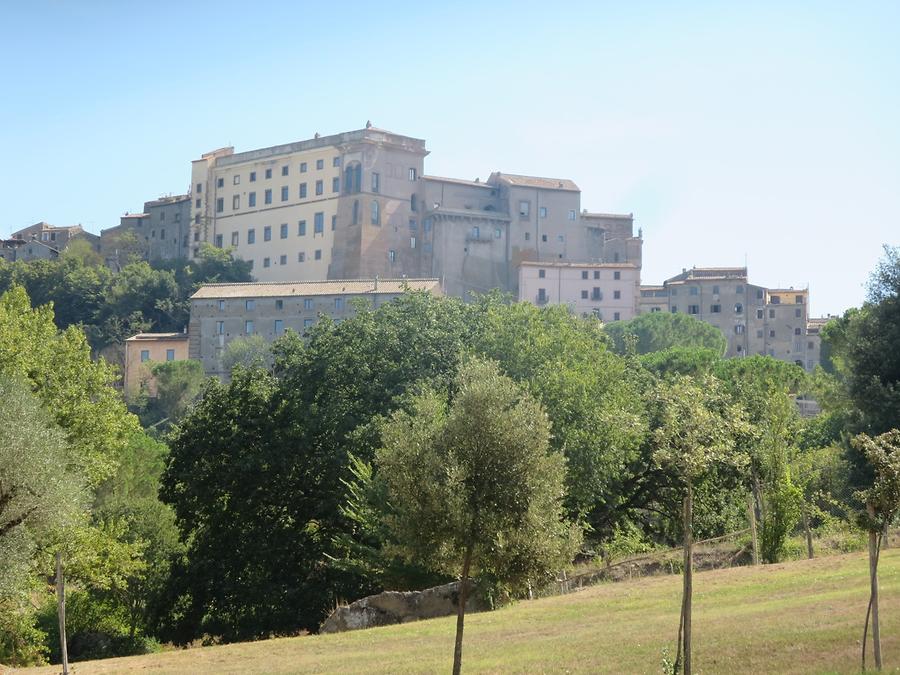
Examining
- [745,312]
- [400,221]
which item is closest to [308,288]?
[400,221]

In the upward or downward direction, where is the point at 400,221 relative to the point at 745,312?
upward

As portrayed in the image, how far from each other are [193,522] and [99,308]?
3127 inches

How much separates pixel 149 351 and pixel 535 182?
40671mm

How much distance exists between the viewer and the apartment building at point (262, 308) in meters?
101

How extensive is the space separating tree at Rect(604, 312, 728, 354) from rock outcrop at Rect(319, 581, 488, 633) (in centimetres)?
7688

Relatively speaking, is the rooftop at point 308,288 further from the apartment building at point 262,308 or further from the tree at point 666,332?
the tree at point 666,332

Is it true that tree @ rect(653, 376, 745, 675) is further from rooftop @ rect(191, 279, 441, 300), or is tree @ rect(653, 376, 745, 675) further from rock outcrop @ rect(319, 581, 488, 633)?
rooftop @ rect(191, 279, 441, 300)

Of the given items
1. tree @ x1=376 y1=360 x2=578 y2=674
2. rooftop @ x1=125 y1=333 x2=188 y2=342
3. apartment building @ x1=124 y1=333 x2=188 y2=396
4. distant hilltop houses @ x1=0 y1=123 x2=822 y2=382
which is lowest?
tree @ x1=376 y1=360 x2=578 y2=674

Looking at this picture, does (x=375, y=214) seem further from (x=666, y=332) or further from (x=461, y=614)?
(x=461, y=614)

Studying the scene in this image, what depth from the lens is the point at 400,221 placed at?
11794 cm

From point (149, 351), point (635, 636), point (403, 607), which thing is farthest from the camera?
point (149, 351)

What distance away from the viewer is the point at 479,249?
117 m

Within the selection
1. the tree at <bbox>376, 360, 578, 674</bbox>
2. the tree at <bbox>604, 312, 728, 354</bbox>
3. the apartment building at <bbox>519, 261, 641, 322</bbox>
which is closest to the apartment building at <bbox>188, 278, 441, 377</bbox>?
the apartment building at <bbox>519, 261, 641, 322</bbox>

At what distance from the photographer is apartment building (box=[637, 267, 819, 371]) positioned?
4902 inches
